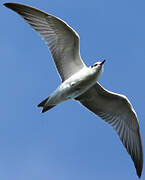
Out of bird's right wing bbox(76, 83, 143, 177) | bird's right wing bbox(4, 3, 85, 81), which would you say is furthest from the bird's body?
bird's right wing bbox(76, 83, 143, 177)

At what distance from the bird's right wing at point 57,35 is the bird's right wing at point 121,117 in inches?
50.4

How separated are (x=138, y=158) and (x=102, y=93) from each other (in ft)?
Answer: 8.44

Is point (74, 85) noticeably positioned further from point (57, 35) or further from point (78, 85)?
point (57, 35)

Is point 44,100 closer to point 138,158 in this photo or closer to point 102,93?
point 102,93

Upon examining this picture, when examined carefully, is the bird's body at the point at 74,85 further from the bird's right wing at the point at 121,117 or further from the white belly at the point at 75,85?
the bird's right wing at the point at 121,117

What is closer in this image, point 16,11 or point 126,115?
point 16,11

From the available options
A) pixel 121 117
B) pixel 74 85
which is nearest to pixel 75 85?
pixel 74 85

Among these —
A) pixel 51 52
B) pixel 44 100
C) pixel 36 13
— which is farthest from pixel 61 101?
pixel 36 13

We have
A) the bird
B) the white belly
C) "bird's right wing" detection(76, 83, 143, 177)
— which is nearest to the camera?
the white belly

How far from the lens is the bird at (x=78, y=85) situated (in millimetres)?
16345

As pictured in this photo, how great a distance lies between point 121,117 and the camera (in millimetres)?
18078

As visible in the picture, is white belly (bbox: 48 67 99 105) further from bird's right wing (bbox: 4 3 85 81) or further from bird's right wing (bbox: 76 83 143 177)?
bird's right wing (bbox: 76 83 143 177)

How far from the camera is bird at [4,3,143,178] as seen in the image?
16.3 m

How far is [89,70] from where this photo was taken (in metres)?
16.2
